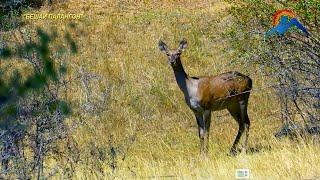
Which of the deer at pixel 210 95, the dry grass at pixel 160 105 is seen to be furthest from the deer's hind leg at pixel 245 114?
the dry grass at pixel 160 105

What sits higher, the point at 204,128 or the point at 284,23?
the point at 284,23

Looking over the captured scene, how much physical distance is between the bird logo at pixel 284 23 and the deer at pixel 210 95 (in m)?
0.98

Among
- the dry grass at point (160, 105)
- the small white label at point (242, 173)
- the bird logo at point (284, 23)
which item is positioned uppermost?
the bird logo at point (284, 23)

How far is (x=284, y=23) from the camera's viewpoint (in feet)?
31.6

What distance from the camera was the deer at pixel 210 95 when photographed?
10.4 meters

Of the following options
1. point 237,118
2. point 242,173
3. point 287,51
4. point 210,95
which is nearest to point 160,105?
point 237,118

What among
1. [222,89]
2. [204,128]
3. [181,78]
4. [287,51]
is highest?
[287,51]

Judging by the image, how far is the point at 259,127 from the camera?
11.7m

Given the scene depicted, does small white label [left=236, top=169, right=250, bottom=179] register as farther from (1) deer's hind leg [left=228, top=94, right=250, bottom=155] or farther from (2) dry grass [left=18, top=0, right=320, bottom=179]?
(1) deer's hind leg [left=228, top=94, right=250, bottom=155]

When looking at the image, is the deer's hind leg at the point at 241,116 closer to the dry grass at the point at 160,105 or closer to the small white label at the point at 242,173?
the dry grass at the point at 160,105

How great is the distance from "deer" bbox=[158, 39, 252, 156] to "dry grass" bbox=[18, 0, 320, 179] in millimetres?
Answer: 352

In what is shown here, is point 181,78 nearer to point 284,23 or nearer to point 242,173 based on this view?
point 284,23

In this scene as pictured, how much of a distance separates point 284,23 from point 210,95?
4.99 feet

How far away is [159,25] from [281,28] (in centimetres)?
1026
